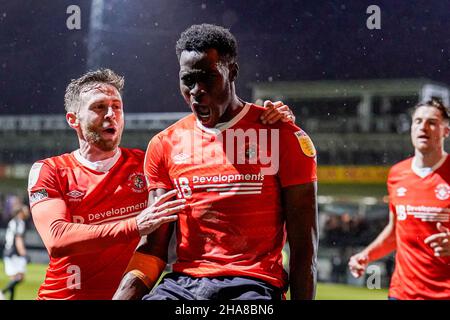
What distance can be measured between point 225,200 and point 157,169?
11.6 inches

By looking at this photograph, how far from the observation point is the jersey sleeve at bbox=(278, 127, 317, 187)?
2195 millimetres

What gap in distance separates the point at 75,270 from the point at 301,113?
3.41 meters

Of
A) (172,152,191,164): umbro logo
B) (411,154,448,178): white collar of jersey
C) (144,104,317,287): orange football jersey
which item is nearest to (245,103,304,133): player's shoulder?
(144,104,317,287): orange football jersey

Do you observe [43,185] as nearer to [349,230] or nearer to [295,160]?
[295,160]

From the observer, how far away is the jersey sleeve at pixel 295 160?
2195 millimetres

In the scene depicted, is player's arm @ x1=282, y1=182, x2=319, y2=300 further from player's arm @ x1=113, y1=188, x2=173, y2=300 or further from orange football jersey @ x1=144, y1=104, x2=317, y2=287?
player's arm @ x1=113, y1=188, x2=173, y2=300

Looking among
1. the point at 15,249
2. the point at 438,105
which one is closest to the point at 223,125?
the point at 438,105

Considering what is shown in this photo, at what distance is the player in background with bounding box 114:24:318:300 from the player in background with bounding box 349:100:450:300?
1.35 metres

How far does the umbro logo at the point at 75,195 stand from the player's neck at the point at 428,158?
198 centimetres

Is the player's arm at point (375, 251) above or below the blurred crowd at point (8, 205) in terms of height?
above

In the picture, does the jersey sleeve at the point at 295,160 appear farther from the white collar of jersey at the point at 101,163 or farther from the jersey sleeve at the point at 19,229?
the jersey sleeve at the point at 19,229

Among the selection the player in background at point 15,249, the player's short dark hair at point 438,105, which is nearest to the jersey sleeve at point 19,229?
the player in background at point 15,249

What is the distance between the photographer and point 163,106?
3.71m

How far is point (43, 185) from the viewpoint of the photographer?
2.79 m
